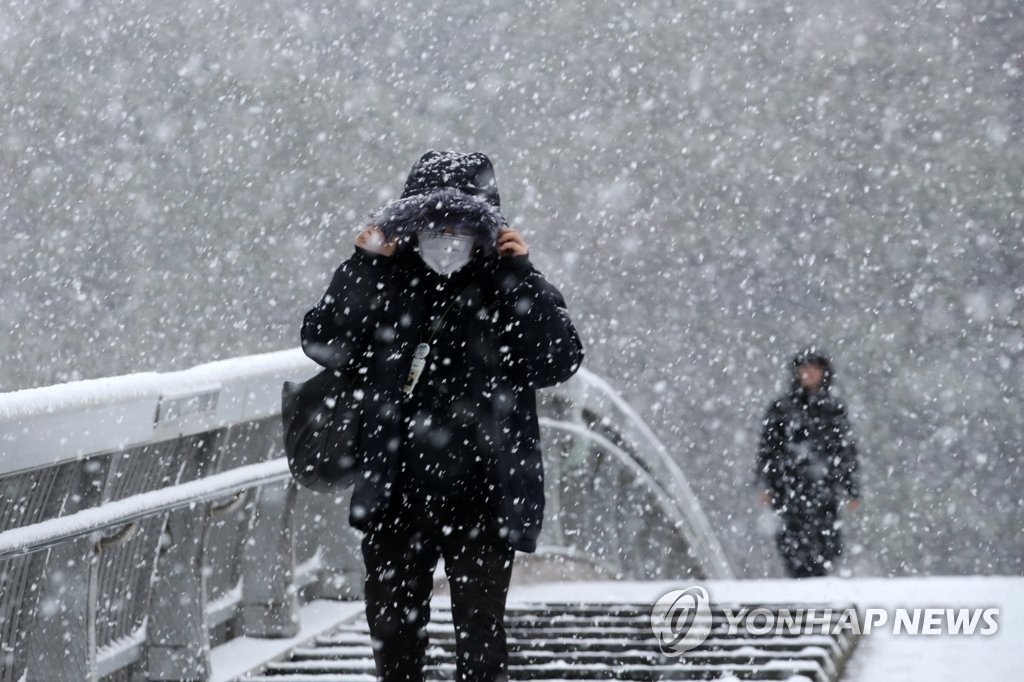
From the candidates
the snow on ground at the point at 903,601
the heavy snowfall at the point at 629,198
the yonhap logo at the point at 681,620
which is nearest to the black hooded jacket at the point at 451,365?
the yonhap logo at the point at 681,620

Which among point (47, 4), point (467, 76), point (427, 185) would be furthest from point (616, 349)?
point (427, 185)

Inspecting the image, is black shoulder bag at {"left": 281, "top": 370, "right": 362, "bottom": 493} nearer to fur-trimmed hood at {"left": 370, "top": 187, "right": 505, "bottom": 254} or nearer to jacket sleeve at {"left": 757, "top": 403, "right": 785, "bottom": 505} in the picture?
fur-trimmed hood at {"left": 370, "top": 187, "right": 505, "bottom": 254}

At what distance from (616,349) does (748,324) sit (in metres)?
6.66

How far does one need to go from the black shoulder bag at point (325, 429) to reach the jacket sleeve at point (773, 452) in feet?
19.0

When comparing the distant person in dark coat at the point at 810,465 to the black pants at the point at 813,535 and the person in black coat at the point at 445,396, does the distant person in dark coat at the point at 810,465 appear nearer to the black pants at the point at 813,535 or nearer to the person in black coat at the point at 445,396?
the black pants at the point at 813,535

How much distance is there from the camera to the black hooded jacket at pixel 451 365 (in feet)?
10.9

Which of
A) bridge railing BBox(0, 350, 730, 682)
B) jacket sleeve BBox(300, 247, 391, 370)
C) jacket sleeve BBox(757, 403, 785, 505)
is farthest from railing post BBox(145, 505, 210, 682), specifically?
jacket sleeve BBox(757, 403, 785, 505)

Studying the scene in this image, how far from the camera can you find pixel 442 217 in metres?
3.34

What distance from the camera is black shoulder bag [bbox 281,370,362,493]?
11.1 feet

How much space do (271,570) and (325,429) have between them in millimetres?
1687

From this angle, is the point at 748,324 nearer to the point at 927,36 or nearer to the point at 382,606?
the point at 927,36

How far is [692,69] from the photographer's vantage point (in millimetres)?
69500

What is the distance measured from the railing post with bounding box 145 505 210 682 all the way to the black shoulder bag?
0.89 meters

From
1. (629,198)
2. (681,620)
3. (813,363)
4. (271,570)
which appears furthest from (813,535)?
(629,198)
